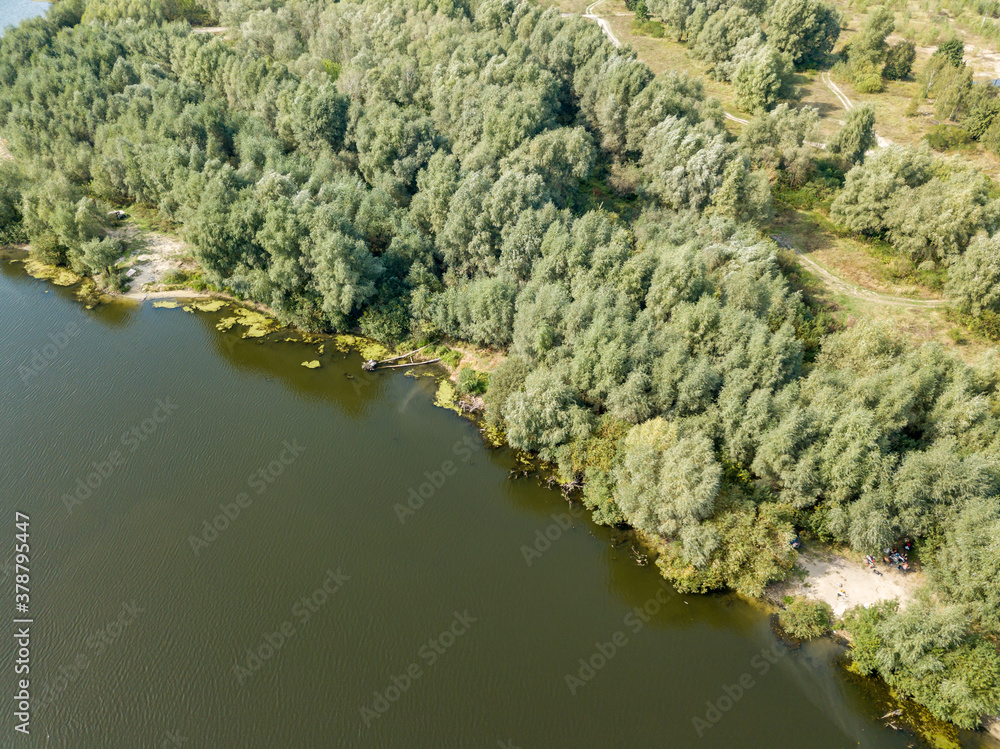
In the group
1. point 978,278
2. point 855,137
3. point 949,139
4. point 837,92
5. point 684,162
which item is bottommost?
point 978,278

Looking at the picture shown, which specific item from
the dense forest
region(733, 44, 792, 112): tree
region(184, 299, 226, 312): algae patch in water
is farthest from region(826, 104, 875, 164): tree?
region(184, 299, 226, 312): algae patch in water

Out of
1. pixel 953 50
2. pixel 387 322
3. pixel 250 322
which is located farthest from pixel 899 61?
pixel 250 322

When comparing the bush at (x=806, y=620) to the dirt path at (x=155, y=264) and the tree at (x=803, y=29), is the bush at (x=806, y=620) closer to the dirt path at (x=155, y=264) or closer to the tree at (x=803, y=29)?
the dirt path at (x=155, y=264)

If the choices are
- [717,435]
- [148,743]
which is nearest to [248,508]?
[148,743]

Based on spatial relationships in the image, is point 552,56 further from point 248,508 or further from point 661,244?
point 248,508

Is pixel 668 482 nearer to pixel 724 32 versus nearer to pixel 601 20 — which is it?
pixel 724 32

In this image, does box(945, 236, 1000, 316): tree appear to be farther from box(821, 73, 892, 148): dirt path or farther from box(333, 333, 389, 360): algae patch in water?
box(333, 333, 389, 360): algae patch in water

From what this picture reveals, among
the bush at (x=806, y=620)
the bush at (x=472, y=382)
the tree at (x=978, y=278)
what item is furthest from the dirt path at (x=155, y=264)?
the tree at (x=978, y=278)
